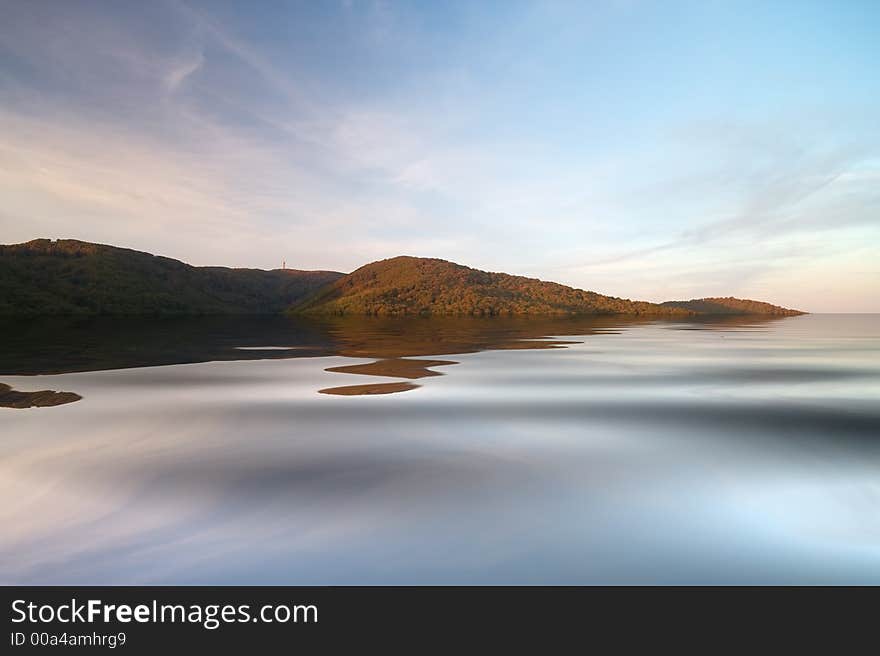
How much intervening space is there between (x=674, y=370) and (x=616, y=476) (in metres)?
17.4

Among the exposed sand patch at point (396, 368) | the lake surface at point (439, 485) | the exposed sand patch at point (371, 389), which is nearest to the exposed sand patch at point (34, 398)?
the lake surface at point (439, 485)

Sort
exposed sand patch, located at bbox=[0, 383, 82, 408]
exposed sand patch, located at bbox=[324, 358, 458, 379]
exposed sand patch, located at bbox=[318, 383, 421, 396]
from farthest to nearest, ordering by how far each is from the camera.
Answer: exposed sand patch, located at bbox=[324, 358, 458, 379]
exposed sand patch, located at bbox=[318, 383, 421, 396]
exposed sand patch, located at bbox=[0, 383, 82, 408]

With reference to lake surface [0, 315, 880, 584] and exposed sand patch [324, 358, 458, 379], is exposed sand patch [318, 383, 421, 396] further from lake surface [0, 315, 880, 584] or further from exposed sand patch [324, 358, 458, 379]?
exposed sand patch [324, 358, 458, 379]

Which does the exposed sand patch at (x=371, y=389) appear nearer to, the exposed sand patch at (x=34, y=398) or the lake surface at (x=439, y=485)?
the lake surface at (x=439, y=485)

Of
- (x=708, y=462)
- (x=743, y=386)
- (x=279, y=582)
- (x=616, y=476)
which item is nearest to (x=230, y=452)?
(x=279, y=582)

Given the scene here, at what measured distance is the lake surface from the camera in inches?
247

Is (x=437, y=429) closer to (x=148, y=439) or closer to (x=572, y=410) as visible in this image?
(x=572, y=410)

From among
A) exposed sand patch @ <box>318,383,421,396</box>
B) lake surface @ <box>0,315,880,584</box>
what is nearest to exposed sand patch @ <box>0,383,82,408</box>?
lake surface @ <box>0,315,880,584</box>

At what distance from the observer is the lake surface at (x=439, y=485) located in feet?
20.6

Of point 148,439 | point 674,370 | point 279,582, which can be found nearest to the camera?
point 279,582

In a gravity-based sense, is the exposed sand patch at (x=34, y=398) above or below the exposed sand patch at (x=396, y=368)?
below

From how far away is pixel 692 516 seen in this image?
7.71 m

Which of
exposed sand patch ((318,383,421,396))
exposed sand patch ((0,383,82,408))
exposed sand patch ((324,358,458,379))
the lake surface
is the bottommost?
the lake surface

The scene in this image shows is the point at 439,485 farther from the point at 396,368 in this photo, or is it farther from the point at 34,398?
the point at 396,368
